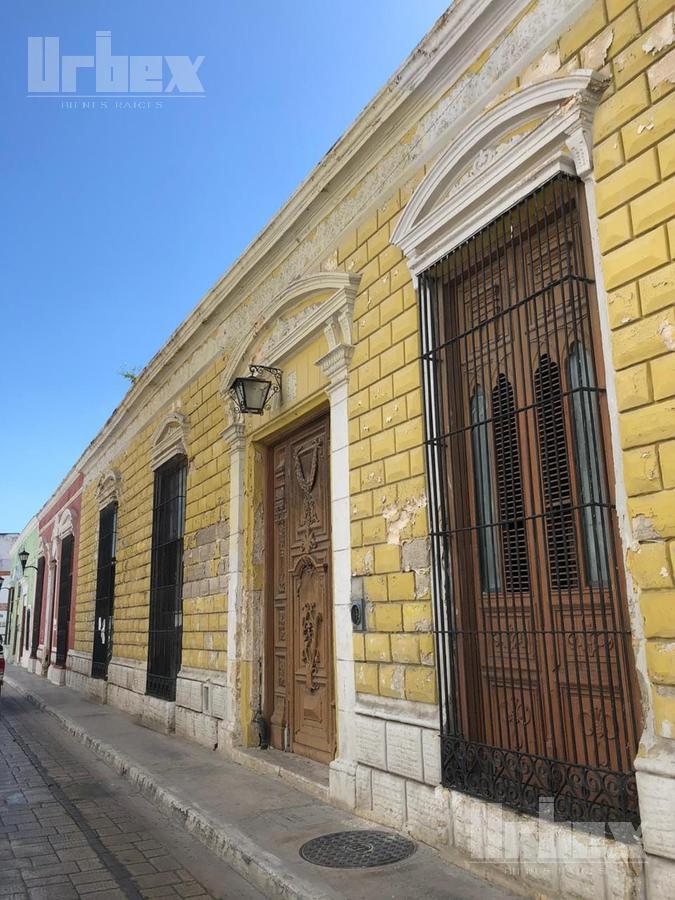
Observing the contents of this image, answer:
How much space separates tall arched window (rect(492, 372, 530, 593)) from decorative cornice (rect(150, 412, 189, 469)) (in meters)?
5.56

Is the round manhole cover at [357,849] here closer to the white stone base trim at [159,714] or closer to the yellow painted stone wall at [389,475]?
the yellow painted stone wall at [389,475]

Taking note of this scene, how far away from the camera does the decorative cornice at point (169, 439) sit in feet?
29.6

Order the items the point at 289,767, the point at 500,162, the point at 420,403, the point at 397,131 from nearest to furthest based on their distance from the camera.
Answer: the point at 500,162 → the point at 420,403 → the point at 397,131 → the point at 289,767

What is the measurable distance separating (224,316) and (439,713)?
5.34 metres

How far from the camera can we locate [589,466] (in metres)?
3.32

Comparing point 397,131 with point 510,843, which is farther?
point 397,131

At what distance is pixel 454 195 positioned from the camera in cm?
431

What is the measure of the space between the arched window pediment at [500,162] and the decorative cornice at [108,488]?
9119mm

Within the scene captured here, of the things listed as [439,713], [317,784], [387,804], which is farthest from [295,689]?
[439,713]

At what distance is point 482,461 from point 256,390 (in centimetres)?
293

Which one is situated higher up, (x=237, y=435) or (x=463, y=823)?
(x=237, y=435)

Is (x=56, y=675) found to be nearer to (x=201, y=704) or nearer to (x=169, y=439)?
(x=169, y=439)

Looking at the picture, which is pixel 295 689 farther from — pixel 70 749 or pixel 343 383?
pixel 70 749

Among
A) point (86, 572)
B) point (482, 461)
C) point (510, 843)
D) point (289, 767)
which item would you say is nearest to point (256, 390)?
point (482, 461)
